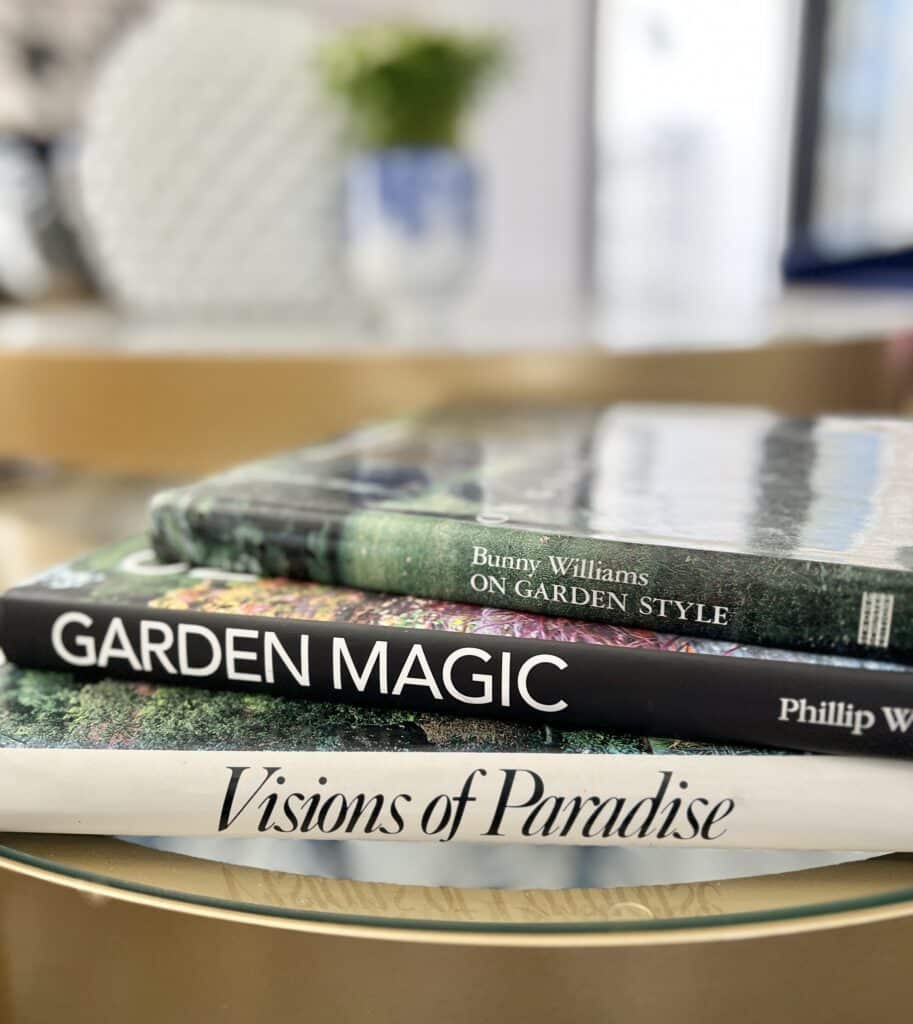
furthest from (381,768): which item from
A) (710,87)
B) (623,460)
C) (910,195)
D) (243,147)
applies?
(710,87)

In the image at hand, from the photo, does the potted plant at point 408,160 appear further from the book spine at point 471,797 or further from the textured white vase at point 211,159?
the book spine at point 471,797

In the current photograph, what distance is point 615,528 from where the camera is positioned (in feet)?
1.03

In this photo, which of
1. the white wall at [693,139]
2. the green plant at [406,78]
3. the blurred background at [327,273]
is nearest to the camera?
the blurred background at [327,273]

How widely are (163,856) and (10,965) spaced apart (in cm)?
6

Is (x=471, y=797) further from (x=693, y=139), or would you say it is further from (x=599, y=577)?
(x=693, y=139)

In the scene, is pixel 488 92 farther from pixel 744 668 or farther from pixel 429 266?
pixel 744 668

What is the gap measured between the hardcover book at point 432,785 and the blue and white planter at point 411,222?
2.06 ft

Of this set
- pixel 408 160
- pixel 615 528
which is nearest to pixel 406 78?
pixel 408 160

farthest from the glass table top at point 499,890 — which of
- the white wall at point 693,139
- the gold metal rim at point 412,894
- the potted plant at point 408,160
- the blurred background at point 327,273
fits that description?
the white wall at point 693,139

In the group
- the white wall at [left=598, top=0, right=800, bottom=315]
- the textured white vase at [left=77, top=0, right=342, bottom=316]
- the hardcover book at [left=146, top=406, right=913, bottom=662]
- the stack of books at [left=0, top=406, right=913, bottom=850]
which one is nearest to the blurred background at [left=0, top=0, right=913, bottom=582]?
the textured white vase at [left=77, top=0, right=342, bottom=316]

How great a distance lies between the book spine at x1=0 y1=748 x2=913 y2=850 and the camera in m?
0.28

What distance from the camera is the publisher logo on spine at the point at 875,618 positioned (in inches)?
10.7

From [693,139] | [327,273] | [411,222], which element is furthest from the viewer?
[693,139]

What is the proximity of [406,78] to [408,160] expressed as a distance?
0.28ft
